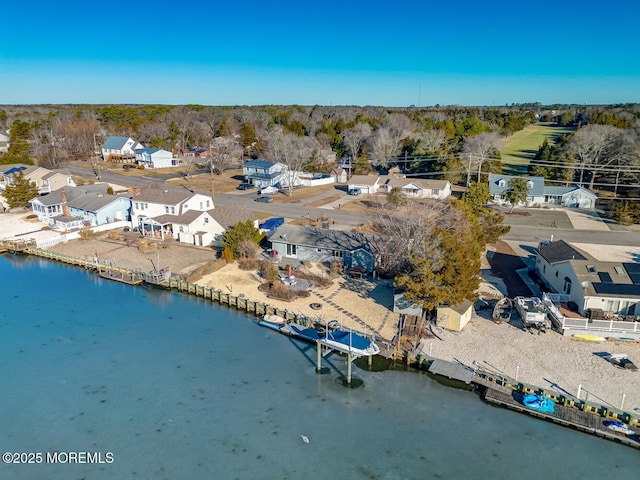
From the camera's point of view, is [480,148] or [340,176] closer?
[480,148]

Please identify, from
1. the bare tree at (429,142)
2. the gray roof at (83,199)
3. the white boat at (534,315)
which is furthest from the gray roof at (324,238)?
the bare tree at (429,142)

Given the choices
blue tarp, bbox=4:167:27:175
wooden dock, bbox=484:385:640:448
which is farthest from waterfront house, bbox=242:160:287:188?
wooden dock, bbox=484:385:640:448

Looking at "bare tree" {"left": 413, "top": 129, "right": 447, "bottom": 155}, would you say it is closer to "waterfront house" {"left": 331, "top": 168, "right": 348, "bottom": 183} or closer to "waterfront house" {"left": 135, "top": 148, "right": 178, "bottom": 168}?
"waterfront house" {"left": 331, "top": 168, "right": 348, "bottom": 183}

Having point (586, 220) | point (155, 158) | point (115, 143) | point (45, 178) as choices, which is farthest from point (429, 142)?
point (115, 143)

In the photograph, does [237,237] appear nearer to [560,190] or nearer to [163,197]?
[163,197]

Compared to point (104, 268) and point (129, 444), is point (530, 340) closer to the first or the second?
point (129, 444)

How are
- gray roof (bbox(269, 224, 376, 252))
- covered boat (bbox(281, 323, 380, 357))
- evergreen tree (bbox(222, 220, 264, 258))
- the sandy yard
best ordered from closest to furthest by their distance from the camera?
the sandy yard, covered boat (bbox(281, 323, 380, 357)), gray roof (bbox(269, 224, 376, 252)), evergreen tree (bbox(222, 220, 264, 258))
